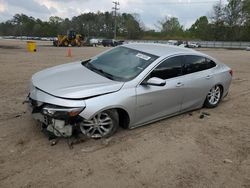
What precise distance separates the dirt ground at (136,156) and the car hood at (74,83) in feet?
2.54

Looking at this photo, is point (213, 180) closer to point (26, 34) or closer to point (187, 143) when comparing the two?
point (187, 143)

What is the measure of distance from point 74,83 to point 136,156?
1.49m

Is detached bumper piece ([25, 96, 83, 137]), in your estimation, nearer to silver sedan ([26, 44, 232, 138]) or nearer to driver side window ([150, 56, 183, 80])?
silver sedan ([26, 44, 232, 138])

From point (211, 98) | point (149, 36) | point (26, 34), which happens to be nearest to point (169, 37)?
point (149, 36)

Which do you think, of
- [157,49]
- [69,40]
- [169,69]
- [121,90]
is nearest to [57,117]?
[121,90]

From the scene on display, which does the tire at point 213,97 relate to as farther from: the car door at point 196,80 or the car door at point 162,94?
the car door at point 162,94

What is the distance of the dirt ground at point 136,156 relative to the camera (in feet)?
11.3

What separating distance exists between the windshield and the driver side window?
198 mm

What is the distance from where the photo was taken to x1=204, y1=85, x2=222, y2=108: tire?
6.39 metres

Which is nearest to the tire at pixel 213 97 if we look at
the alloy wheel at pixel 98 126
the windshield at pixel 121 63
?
the windshield at pixel 121 63

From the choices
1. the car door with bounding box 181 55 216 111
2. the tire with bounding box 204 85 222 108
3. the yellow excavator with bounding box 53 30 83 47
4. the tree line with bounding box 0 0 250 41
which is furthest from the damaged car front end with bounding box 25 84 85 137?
the tree line with bounding box 0 0 250 41

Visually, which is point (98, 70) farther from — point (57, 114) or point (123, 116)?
point (57, 114)

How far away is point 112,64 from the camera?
17.4 feet

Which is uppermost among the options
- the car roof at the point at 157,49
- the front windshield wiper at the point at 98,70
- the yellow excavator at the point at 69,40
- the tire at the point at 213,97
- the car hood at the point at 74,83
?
the car roof at the point at 157,49
